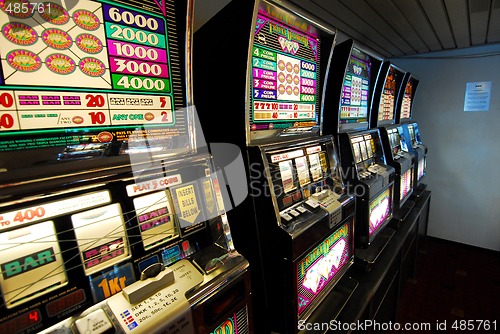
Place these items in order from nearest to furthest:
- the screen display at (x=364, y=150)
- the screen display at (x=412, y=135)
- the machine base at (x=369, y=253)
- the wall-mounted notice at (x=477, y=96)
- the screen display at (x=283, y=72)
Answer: the screen display at (x=283, y=72), the machine base at (x=369, y=253), the screen display at (x=364, y=150), the screen display at (x=412, y=135), the wall-mounted notice at (x=477, y=96)

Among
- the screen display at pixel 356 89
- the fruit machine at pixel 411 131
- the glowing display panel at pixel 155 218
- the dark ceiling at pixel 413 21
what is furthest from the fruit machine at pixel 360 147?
the glowing display panel at pixel 155 218

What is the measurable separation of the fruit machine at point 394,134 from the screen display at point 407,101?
52 cm

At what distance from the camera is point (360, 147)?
2.28 metres

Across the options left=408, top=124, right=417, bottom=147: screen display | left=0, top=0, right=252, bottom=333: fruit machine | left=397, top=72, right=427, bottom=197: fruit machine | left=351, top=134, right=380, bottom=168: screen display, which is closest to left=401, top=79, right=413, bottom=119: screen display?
left=397, top=72, right=427, bottom=197: fruit machine

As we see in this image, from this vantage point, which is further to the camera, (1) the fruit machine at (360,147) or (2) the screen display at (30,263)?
(1) the fruit machine at (360,147)

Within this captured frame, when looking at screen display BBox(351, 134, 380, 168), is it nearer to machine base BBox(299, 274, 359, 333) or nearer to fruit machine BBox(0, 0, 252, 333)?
machine base BBox(299, 274, 359, 333)

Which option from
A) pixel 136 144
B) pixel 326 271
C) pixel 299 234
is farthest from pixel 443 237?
pixel 136 144

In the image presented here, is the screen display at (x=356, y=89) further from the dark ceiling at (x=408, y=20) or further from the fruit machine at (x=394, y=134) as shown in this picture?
the dark ceiling at (x=408, y=20)

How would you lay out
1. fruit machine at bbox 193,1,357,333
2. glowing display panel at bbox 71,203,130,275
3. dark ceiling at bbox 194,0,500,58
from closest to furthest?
glowing display panel at bbox 71,203,130,275, fruit machine at bbox 193,1,357,333, dark ceiling at bbox 194,0,500,58

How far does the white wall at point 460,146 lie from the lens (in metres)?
4.00

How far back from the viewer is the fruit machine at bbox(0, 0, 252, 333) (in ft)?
2.26

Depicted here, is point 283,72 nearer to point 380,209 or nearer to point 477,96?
point 380,209

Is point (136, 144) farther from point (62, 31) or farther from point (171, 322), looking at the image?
point (171, 322)

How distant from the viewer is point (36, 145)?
735mm
